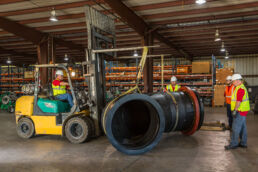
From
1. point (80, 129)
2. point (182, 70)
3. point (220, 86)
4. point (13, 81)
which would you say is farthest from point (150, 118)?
point (13, 81)

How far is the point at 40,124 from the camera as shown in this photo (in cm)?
683

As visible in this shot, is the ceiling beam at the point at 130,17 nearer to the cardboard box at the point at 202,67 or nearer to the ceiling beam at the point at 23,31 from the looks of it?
the cardboard box at the point at 202,67

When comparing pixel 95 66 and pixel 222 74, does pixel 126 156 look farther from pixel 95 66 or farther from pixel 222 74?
pixel 222 74

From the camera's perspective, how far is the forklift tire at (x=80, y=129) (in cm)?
622

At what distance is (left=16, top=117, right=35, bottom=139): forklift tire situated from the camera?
22.9ft

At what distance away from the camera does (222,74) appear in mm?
16109

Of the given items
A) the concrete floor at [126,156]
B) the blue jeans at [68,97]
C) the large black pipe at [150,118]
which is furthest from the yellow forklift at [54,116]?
the large black pipe at [150,118]

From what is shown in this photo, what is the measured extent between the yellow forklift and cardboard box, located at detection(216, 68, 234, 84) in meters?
11.8

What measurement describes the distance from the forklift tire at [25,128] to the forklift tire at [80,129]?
1329mm

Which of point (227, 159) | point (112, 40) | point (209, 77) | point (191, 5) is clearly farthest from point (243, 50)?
point (227, 159)

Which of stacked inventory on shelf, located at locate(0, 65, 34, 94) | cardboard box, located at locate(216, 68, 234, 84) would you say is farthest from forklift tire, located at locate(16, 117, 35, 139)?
stacked inventory on shelf, located at locate(0, 65, 34, 94)

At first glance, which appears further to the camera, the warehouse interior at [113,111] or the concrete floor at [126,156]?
the warehouse interior at [113,111]

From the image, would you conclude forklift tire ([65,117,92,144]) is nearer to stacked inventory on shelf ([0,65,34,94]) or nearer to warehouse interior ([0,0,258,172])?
warehouse interior ([0,0,258,172])

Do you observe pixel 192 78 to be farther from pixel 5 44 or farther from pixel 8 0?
pixel 5 44
